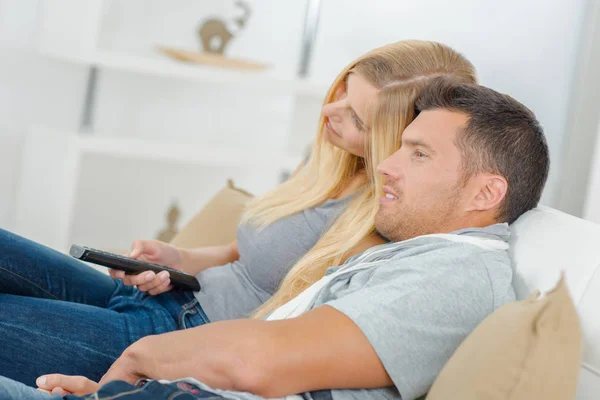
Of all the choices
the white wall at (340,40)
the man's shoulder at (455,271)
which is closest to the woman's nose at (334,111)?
the man's shoulder at (455,271)

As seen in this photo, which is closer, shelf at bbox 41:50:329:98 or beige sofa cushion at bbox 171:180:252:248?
beige sofa cushion at bbox 171:180:252:248

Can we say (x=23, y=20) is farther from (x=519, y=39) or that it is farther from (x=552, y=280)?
(x=552, y=280)

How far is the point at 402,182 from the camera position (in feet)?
4.69

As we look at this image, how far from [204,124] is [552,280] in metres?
2.60

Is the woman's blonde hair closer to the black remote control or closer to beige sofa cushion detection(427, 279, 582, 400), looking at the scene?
the black remote control

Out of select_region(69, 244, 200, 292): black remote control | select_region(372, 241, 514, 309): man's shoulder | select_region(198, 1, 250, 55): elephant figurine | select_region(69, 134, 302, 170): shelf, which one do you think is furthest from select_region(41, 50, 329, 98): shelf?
select_region(372, 241, 514, 309): man's shoulder

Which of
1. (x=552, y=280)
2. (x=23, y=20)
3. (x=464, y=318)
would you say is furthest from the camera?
(x=23, y=20)

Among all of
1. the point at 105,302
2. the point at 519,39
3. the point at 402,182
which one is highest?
the point at 519,39

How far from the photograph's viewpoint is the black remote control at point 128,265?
1.62 m

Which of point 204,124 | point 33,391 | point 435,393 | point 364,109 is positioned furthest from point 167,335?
A: point 204,124

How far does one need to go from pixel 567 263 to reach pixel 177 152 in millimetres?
2166

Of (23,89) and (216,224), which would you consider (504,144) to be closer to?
(216,224)

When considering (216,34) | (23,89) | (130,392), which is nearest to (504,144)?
(130,392)

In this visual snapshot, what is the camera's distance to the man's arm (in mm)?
1100
